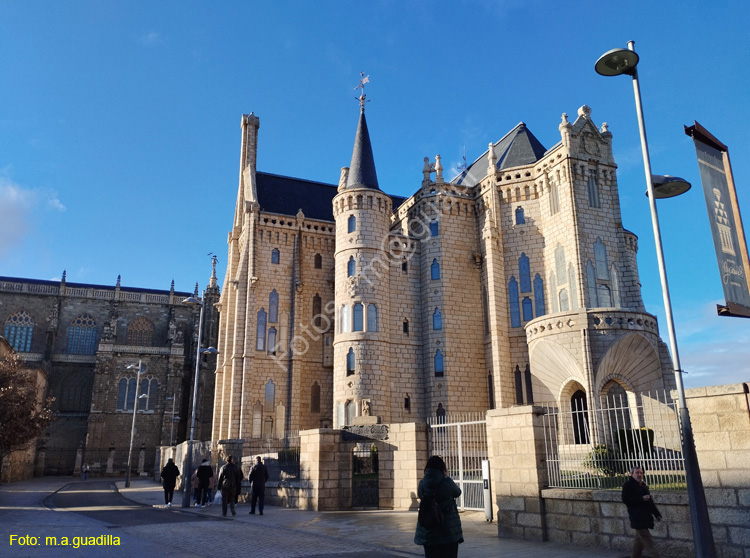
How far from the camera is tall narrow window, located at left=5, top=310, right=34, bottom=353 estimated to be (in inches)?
2194

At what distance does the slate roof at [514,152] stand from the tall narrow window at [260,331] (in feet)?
49.1

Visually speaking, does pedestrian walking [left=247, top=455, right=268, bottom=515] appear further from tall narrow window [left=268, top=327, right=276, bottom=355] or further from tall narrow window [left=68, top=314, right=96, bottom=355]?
tall narrow window [left=68, top=314, right=96, bottom=355]

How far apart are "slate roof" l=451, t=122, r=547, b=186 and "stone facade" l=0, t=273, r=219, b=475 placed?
32745mm

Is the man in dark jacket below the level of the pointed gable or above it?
below

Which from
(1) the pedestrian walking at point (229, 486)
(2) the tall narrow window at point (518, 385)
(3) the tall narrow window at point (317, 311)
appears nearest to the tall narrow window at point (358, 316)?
(3) the tall narrow window at point (317, 311)

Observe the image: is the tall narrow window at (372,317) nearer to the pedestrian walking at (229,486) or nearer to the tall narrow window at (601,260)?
the tall narrow window at (601,260)

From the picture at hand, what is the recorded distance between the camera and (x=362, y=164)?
113ft

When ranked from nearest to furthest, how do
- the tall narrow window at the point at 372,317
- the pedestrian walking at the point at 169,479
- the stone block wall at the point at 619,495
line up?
the stone block wall at the point at 619,495 < the pedestrian walking at the point at 169,479 < the tall narrow window at the point at 372,317

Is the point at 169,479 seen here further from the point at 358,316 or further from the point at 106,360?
the point at 106,360

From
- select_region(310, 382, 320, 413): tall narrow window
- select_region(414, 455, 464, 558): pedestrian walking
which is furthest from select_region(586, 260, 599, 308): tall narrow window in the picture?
select_region(414, 455, 464, 558): pedestrian walking

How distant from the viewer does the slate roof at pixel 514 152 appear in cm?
3288

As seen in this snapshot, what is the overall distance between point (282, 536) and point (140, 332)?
52080 mm

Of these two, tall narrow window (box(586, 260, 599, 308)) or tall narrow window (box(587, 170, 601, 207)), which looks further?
tall narrow window (box(587, 170, 601, 207))

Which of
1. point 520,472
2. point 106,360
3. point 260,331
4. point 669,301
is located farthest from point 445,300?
point 106,360
